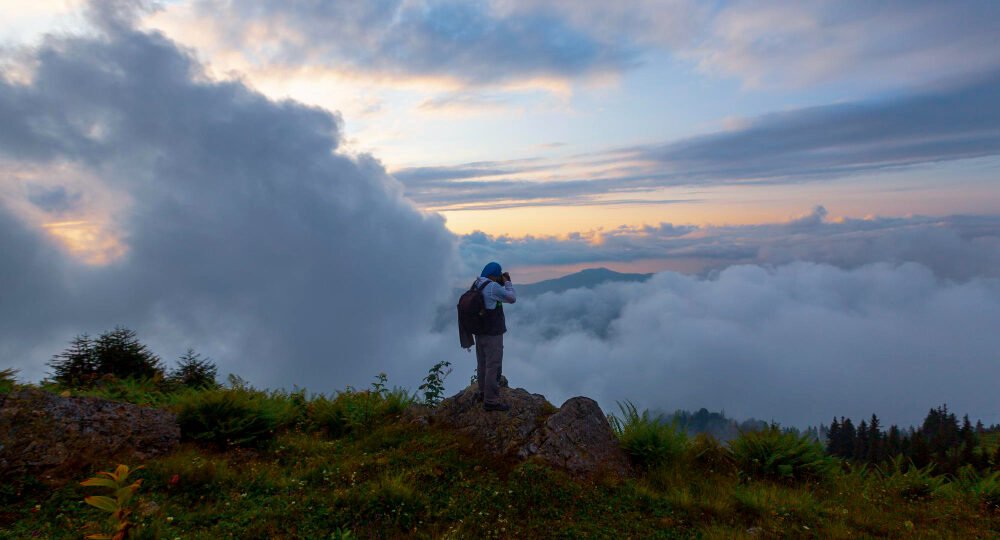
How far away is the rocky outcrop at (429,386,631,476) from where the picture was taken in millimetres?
9852

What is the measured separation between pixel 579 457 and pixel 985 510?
730 centimetres

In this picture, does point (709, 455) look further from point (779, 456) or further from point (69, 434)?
point (69, 434)

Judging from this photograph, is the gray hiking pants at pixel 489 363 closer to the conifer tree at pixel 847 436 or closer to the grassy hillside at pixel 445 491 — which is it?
the grassy hillside at pixel 445 491

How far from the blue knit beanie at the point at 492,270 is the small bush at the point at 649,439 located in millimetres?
4051

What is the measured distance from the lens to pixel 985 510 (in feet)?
31.2

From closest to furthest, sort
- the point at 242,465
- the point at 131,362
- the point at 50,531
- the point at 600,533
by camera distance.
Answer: the point at 50,531
the point at 600,533
the point at 242,465
the point at 131,362

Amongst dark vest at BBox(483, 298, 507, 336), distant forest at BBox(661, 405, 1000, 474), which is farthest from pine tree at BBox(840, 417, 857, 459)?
dark vest at BBox(483, 298, 507, 336)

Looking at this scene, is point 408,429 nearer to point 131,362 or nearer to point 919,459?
point 131,362

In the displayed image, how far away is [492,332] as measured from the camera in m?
10.8

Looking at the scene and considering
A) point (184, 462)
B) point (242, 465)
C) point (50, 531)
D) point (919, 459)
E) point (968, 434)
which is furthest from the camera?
point (968, 434)

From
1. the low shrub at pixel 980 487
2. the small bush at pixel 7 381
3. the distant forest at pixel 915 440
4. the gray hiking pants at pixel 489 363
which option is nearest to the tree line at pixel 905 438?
the distant forest at pixel 915 440

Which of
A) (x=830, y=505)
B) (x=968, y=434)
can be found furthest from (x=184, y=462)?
(x=968, y=434)

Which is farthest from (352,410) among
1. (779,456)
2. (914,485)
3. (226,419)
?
(914,485)

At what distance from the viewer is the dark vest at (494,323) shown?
35.2 ft
